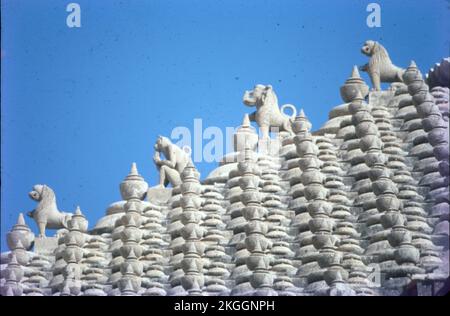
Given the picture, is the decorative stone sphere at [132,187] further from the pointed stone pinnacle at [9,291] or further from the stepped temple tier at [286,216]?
the pointed stone pinnacle at [9,291]

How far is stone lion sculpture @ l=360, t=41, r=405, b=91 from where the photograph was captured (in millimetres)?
82562

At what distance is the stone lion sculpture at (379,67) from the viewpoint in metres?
82.6

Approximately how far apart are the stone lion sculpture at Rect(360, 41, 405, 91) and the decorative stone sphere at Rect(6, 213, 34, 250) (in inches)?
316

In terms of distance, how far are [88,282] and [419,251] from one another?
7.23 metres

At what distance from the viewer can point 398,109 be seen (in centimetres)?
8219

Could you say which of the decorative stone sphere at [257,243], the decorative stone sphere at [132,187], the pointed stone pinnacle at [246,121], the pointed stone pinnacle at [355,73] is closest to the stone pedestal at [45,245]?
the decorative stone sphere at [132,187]

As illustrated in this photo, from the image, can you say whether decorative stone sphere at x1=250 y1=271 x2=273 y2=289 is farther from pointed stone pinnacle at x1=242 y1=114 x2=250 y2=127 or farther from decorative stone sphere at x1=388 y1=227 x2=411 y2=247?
pointed stone pinnacle at x1=242 y1=114 x2=250 y2=127

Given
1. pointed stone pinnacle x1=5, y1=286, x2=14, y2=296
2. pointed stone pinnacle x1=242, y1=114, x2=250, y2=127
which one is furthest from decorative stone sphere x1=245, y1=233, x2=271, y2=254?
pointed stone pinnacle x1=5, y1=286, x2=14, y2=296

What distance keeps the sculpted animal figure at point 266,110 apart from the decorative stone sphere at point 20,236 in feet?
18.0
